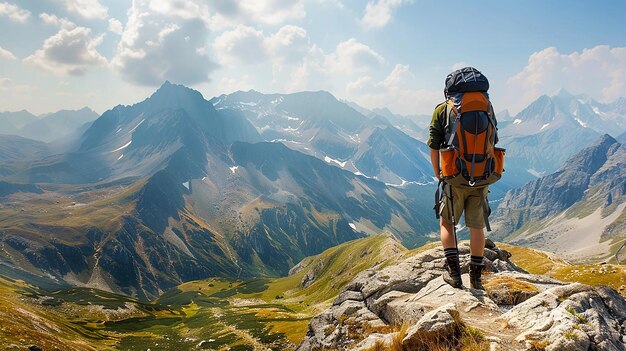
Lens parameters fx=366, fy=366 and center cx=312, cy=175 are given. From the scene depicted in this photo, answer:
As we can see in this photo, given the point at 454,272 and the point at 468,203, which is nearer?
the point at 468,203

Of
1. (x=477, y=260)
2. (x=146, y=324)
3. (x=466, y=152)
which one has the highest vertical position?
(x=466, y=152)

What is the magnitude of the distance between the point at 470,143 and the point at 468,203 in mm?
2225

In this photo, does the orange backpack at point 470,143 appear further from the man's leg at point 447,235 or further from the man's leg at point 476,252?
the man's leg at point 476,252

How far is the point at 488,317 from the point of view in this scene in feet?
35.1

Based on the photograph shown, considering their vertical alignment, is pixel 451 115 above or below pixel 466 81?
below

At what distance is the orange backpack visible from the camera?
1092 centimetres

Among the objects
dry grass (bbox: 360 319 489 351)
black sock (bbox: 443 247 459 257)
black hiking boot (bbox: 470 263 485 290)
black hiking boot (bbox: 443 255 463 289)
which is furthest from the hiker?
dry grass (bbox: 360 319 489 351)

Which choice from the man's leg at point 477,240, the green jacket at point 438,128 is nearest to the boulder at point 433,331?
the man's leg at point 477,240

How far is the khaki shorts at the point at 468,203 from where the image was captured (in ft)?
38.5

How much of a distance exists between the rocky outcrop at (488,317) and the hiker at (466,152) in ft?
7.33

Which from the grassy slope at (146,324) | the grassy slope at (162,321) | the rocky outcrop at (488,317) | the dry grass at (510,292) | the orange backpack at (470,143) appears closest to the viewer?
the rocky outcrop at (488,317)

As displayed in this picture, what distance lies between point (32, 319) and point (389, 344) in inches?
4674

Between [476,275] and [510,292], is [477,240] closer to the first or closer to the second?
[476,275]

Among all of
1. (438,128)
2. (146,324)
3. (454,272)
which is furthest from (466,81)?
(146,324)
